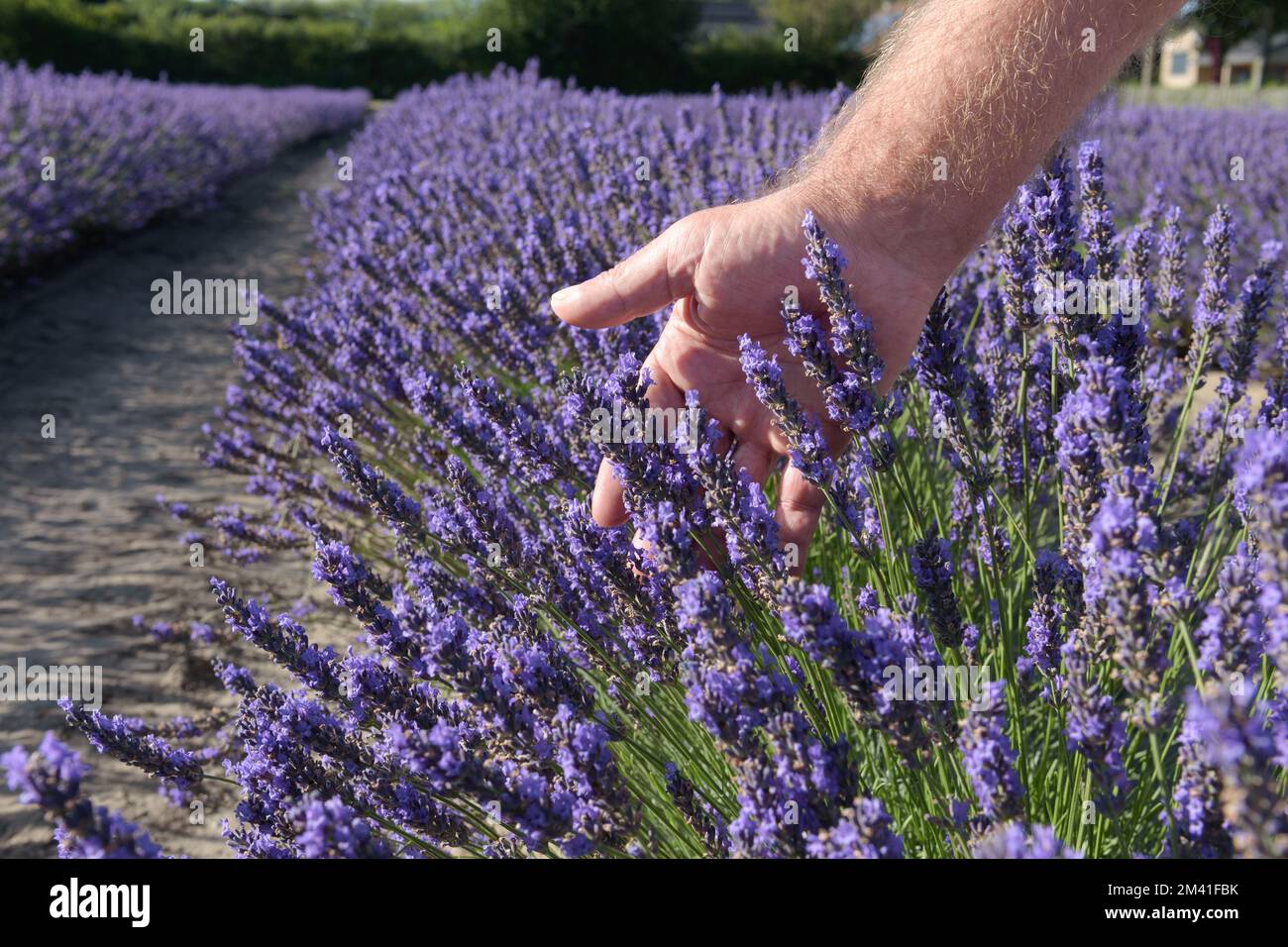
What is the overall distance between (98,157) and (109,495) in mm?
5557

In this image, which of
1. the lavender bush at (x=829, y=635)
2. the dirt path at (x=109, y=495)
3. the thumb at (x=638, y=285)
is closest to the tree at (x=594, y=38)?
the dirt path at (x=109, y=495)

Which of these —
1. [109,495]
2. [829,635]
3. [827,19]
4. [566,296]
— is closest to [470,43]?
[827,19]

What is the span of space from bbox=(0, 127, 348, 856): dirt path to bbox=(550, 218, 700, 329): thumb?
153 centimetres

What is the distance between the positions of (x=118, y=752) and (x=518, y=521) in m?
0.84

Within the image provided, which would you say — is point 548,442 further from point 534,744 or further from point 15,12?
point 15,12

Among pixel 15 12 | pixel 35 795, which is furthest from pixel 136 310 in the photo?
pixel 15 12

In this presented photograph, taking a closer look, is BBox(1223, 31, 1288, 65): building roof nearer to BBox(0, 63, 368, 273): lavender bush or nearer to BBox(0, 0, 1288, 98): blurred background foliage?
BBox(0, 0, 1288, 98): blurred background foliage

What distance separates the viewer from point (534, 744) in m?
1.14

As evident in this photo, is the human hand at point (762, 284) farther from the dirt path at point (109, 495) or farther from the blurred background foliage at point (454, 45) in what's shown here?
the blurred background foliage at point (454, 45)

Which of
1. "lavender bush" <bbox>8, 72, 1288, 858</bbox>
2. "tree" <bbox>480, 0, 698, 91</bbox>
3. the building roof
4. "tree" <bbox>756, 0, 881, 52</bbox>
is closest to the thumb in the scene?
"lavender bush" <bbox>8, 72, 1288, 858</bbox>

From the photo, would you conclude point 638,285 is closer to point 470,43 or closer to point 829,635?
point 829,635

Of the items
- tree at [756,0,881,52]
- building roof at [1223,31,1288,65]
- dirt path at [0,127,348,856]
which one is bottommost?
dirt path at [0,127,348,856]

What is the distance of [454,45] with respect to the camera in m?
29.8

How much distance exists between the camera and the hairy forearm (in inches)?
67.8
